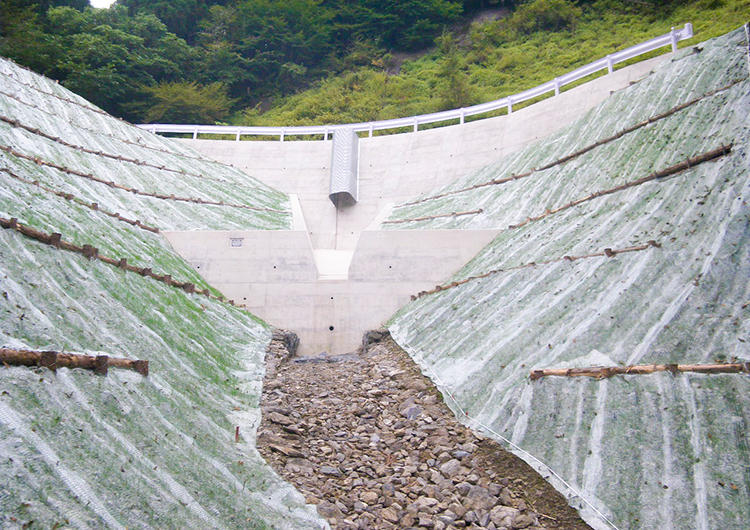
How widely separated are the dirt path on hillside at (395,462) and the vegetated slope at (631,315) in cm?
26

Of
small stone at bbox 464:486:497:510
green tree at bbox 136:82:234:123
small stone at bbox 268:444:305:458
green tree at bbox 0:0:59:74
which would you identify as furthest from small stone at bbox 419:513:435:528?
green tree at bbox 136:82:234:123

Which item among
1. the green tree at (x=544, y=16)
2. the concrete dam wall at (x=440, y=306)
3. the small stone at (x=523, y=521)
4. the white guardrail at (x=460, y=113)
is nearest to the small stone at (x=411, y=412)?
the concrete dam wall at (x=440, y=306)

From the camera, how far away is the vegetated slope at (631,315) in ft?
14.0

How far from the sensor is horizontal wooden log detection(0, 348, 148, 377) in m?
3.84

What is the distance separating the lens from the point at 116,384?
4.58 metres

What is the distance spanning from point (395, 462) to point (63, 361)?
10.6 ft

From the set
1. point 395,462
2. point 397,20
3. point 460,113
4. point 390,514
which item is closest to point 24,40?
point 460,113

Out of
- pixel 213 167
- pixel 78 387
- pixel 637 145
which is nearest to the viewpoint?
pixel 78 387

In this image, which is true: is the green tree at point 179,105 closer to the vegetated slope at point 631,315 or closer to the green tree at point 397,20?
the green tree at point 397,20

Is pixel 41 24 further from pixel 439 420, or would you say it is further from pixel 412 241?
pixel 439 420

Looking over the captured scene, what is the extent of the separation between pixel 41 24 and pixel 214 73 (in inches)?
329

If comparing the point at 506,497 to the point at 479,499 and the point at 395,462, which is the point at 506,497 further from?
the point at 395,462

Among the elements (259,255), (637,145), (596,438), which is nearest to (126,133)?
(259,255)

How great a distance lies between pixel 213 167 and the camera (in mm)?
18359
